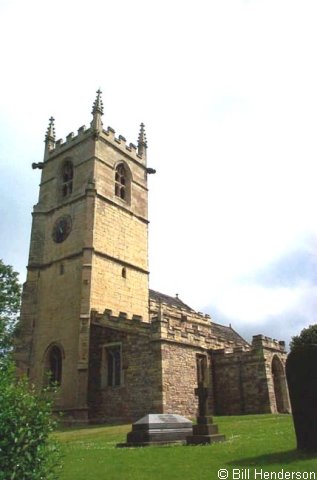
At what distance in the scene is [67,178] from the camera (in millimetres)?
33375

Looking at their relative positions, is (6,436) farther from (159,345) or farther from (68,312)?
(68,312)

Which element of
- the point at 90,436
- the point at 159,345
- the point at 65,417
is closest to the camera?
the point at 90,436

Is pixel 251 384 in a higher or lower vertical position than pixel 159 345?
lower

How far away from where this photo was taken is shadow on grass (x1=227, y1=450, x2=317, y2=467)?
8844 millimetres

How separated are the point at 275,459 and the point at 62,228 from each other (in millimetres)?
23893

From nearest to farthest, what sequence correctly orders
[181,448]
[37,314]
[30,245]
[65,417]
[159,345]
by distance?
1. [181,448]
2. [159,345]
3. [65,417]
4. [37,314]
5. [30,245]

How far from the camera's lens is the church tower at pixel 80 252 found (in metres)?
26.3

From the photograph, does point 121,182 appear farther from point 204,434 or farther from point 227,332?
point 204,434

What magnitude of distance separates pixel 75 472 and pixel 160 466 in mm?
1866

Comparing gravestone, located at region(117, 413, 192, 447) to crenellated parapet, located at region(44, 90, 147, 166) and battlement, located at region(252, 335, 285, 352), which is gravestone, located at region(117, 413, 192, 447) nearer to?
battlement, located at region(252, 335, 285, 352)

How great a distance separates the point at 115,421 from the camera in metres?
22.7

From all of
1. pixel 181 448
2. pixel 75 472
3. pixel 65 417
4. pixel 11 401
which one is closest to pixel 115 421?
pixel 65 417

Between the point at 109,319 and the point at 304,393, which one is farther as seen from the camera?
the point at 109,319

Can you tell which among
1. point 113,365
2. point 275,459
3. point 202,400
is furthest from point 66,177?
point 275,459
